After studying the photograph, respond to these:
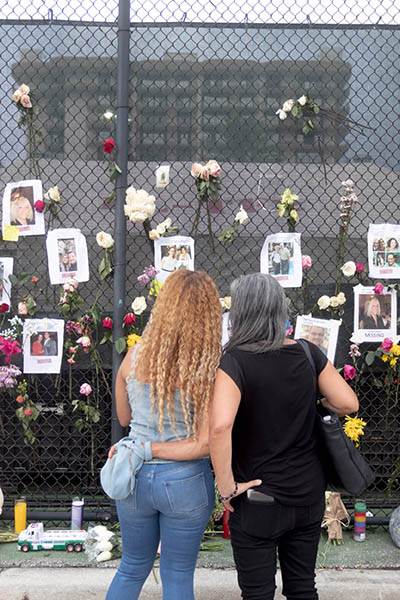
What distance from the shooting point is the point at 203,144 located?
3.82 meters

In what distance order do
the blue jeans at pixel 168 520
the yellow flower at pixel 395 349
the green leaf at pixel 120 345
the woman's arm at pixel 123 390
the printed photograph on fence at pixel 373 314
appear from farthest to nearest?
the printed photograph on fence at pixel 373 314 < the yellow flower at pixel 395 349 < the green leaf at pixel 120 345 < the woman's arm at pixel 123 390 < the blue jeans at pixel 168 520

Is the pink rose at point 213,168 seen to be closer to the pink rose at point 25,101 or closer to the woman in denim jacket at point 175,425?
the pink rose at point 25,101

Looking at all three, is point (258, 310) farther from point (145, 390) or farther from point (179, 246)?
point (179, 246)

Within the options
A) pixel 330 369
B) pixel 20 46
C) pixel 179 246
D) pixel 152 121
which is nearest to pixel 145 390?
pixel 330 369

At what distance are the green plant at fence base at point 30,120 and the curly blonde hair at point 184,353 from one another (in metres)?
A: 2.19

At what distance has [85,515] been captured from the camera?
3547 millimetres

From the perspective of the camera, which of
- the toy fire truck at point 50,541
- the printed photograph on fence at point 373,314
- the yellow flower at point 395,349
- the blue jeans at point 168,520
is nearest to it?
the blue jeans at point 168,520

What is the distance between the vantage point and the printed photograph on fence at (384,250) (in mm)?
3637

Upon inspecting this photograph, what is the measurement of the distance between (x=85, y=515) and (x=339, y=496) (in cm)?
153

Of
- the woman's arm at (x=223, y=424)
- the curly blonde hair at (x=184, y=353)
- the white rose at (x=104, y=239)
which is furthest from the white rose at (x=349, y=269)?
the woman's arm at (x=223, y=424)

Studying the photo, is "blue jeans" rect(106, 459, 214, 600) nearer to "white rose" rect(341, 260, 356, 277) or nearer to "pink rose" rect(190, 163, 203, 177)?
"white rose" rect(341, 260, 356, 277)

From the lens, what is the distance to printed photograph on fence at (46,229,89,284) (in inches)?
144

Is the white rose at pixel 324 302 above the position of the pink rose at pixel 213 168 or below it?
below

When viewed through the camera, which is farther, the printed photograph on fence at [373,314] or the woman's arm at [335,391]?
the printed photograph on fence at [373,314]
